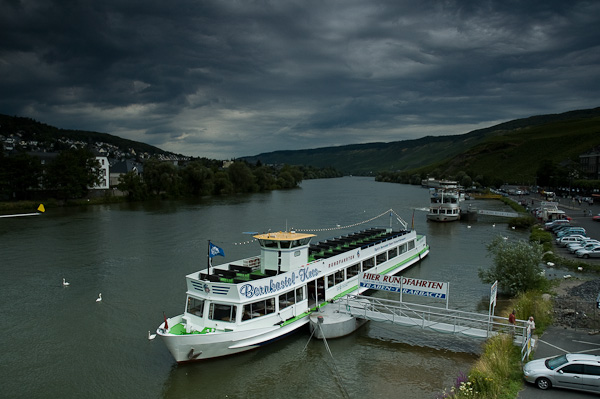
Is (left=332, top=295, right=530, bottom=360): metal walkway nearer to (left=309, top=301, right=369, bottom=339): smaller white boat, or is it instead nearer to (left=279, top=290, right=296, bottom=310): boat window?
(left=309, top=301, right=369, bottom=339): smaller white boat

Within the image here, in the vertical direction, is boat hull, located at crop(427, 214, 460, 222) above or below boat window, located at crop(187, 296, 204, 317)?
above

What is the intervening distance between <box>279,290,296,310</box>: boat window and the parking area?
1066cm

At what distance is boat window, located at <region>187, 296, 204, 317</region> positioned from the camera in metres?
19.0

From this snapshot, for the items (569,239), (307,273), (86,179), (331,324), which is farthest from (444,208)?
(86,179)

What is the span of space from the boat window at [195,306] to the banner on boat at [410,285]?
31.1 ft

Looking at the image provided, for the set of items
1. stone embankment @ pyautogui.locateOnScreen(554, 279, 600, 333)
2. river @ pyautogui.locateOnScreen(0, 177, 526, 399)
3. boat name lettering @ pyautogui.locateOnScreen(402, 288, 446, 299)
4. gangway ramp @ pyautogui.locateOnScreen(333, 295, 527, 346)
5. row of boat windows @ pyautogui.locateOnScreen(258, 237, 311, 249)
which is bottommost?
river @ pyautogui.locateOnScreen(0, 177, 526, 399)

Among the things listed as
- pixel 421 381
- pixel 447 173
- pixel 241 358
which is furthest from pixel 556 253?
pixel 447 173

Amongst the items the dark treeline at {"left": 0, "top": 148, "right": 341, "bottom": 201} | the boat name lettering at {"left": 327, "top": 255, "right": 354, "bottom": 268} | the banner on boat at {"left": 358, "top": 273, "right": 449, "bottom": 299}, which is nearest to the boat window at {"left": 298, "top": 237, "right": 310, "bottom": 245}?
the boat name lettering at {"left": 327, "top": 255, "right": 354, "bottom": 268}

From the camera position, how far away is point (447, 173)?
189 m

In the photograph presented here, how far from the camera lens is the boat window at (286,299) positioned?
67.6 ft

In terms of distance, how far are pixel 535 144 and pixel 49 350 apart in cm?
19215

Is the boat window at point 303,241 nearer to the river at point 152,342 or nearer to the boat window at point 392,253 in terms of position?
the river at point 152,342

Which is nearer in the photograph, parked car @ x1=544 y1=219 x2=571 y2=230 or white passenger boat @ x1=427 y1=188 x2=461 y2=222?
parked car @ x1=544 y1=219 x2=571 y2=230

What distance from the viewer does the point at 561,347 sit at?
1655 centimetres
